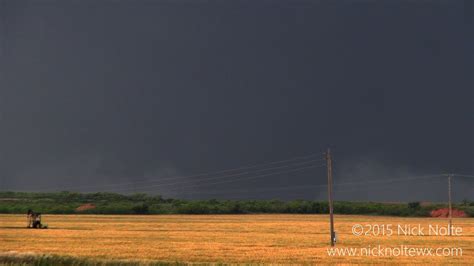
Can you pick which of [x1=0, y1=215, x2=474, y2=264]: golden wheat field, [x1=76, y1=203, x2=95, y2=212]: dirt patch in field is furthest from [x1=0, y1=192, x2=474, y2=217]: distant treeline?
[x1=0, y1=215, x2=474, y2=264]: golden wheat field

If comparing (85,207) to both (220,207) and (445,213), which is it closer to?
(220,207)

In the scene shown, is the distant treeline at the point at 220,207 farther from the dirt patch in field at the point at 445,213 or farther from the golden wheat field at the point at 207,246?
the golden wheat field at the point at 207,246

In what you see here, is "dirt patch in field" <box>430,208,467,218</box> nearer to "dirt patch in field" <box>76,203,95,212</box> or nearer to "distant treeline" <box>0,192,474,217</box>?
"distant treeline" <box>0,192,474,217</box>

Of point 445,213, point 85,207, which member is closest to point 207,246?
point 445,213

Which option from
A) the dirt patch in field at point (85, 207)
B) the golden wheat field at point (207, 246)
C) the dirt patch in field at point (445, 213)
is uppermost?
the dirt patch in field at point (85, 207)

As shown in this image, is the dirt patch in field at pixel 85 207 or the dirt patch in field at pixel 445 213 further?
the dirt patch in field at pixel 85 207

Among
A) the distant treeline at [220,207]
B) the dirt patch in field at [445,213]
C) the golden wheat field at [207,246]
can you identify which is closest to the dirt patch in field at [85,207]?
the distant treeline at [220,207]

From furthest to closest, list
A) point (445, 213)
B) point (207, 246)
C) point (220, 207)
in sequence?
point (220, 207) < point (445, 213) < point (207, 246)

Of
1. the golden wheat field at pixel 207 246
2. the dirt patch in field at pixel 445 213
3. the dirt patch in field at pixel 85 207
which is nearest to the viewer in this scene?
the golden wheat field at pixel 207 246

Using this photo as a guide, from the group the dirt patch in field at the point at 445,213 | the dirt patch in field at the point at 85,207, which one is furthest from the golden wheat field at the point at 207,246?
the dirt patch in field at the point at 85,207

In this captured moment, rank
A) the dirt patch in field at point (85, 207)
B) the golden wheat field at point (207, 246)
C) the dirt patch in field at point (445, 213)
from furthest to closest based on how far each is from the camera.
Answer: the dirt patch in field at point (85, 207) → the dirt patch in field at point (445, 213) → the golden wheat field at point (207, 246)

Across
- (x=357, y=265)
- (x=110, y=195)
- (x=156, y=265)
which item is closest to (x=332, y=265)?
(x=357, y=265)

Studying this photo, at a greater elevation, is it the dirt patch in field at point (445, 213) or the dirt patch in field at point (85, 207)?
the dirt patch in field at point (85, 207)

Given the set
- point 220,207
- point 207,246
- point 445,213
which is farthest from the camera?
point 220,207
